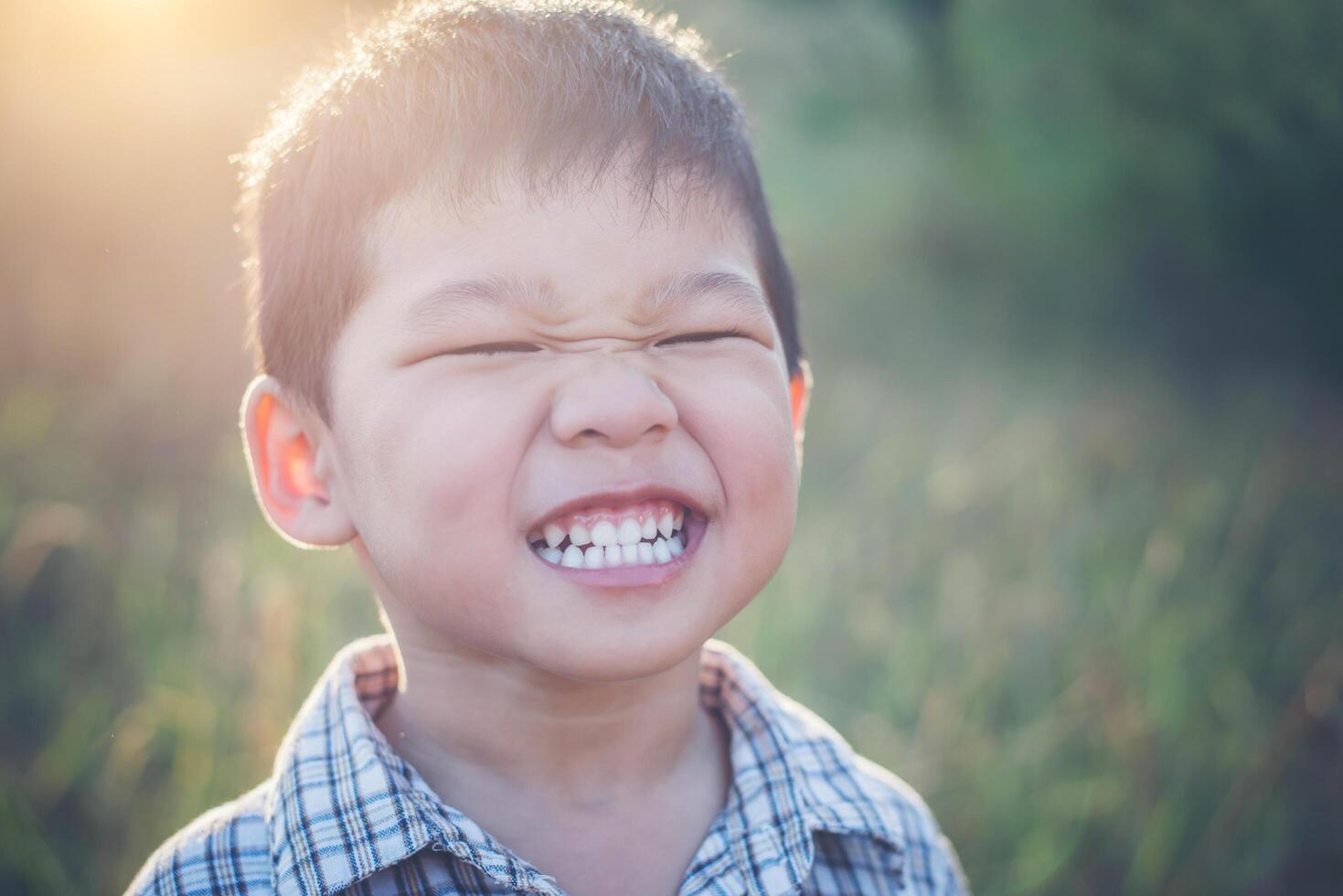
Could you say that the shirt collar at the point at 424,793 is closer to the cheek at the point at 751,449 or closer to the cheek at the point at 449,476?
the cheek at the point at 449,476

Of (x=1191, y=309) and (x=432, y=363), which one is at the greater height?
(x=1191, y=309)

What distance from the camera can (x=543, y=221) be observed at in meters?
1.25

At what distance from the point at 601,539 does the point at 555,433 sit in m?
0.13

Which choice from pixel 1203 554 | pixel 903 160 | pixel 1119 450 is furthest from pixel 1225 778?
pixel 903 160

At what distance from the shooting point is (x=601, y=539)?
4.11ft

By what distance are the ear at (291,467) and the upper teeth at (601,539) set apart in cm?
31

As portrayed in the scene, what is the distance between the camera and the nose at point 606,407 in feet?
3.99

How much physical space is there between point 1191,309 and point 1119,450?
50.5 inches

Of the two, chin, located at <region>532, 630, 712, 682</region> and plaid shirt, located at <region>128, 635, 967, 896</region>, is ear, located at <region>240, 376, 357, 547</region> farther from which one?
chin, located at <region>532, 630, 712, 682</region>

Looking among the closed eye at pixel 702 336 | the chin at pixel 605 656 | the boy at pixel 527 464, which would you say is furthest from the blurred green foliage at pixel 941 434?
the chin at pixel 605 656

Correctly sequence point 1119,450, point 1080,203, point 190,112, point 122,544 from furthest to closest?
point 1080,203
point 1119,450
point 190,112
point 122,544

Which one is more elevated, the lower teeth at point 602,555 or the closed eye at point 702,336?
the closed eye at point 702,336

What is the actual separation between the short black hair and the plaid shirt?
422mm

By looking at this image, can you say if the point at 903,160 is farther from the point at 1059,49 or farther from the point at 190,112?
the point at 190,112
